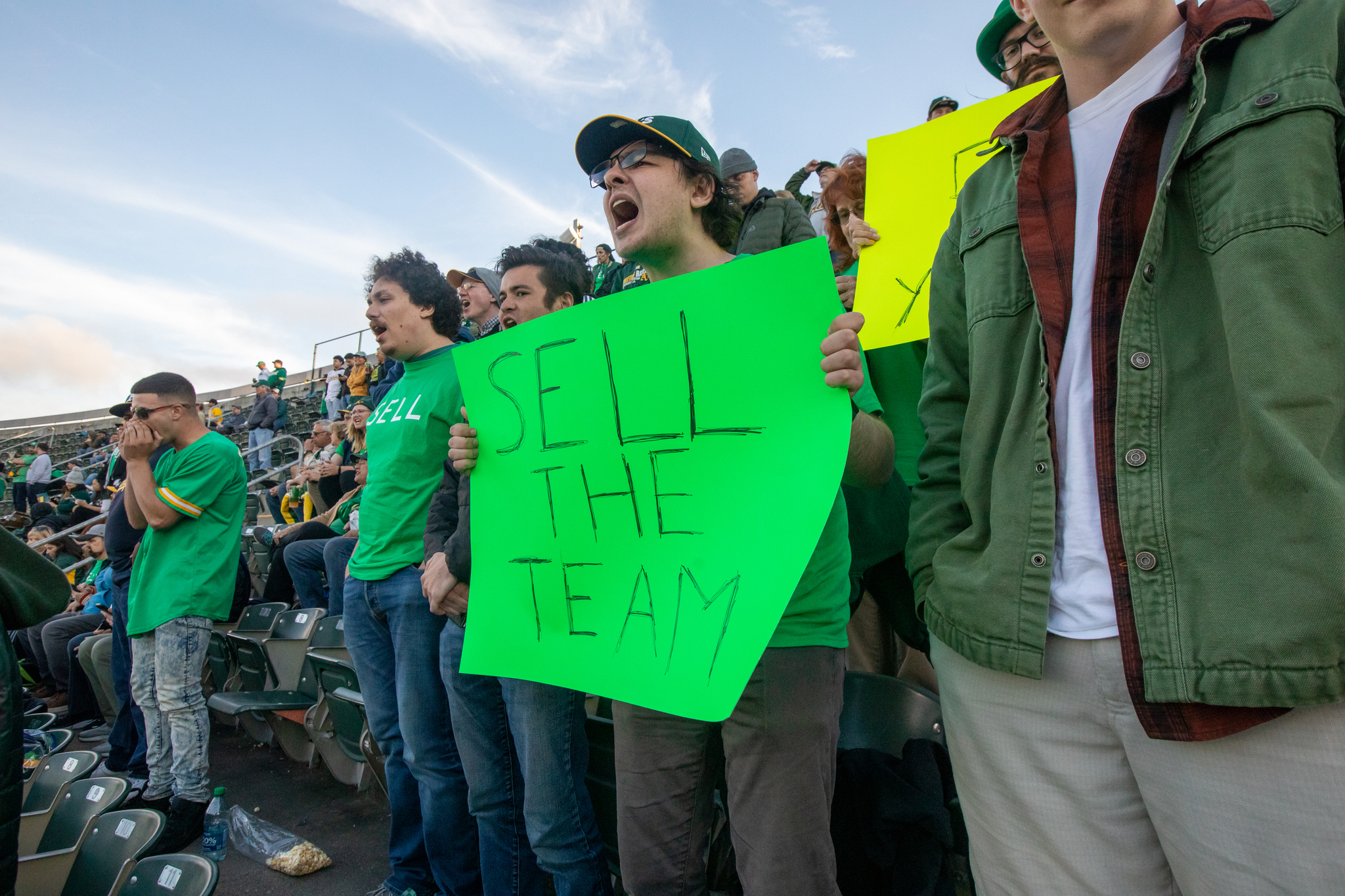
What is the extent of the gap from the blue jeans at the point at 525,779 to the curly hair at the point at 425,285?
48.1 inches

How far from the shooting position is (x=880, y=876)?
164cm

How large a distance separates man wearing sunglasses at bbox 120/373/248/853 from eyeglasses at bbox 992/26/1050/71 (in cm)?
376

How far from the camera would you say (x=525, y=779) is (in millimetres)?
1863

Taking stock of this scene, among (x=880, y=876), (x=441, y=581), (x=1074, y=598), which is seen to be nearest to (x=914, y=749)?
(x=880, y=876)

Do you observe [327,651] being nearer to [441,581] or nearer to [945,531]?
[441,581]

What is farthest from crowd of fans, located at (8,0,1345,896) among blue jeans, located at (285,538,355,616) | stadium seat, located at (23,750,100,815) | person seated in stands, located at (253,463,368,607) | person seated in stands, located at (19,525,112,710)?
person seated in stands, located at (19,525,112,710)

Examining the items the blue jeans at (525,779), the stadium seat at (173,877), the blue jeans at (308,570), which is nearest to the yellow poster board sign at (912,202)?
the blue jeans at (525,779)

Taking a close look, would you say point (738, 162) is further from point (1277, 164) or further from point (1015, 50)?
point (1277, 164)

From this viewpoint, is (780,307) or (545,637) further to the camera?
(545,637)

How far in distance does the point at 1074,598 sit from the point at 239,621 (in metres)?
5.71

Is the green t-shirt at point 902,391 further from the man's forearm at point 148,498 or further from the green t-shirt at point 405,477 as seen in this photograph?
the man's forearm at point 148,498

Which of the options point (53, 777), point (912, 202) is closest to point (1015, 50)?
point (912, 202)

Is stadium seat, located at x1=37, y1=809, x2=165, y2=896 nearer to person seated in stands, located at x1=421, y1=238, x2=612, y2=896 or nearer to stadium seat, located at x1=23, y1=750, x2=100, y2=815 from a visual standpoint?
stadium seat, located at x1=23, y1=750, x2=100, y2=815

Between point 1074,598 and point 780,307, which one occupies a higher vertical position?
point 780,307
